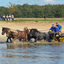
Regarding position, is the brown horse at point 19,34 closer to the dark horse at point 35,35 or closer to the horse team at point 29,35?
the horse team at point 29,35

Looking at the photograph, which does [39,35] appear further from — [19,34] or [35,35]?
[19,34]

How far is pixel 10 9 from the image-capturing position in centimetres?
7850

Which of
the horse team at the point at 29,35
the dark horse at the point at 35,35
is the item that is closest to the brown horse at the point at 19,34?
the horse team at the point at 29,35

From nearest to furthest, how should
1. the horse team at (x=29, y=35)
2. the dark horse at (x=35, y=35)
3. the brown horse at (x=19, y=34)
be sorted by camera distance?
the brown horse at (x=19, y=34)
the horse team at (x=29, y=35)
the dark horse at (x=35, y=35)

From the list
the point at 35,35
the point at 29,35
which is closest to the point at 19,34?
the point at 29,35

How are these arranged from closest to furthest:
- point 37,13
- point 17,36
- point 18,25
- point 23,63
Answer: point 23,63
point 17,36
point 18,25
point 37,13

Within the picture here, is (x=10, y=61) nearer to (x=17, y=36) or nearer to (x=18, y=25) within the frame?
(x=17, y=36)

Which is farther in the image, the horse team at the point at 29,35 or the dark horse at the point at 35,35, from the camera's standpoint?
the dark horse at the point at 35,35

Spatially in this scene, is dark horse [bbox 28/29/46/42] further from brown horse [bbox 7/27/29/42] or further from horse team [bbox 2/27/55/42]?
brown horse [bbox 7/27/29/42]

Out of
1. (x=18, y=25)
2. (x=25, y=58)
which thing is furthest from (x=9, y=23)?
(x=25, y=58)

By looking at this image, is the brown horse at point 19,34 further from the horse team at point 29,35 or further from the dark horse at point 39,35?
the dark horse at point 39,35

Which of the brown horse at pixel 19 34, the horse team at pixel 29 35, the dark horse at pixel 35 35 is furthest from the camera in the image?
the dark horse at pixel 35 35

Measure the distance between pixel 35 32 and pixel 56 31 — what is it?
74.4 inches

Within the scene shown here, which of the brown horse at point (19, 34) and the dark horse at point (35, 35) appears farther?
the dark horse at point (35, 35)
